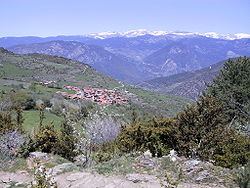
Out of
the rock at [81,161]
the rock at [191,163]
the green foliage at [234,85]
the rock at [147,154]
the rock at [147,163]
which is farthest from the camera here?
the green foliage at [234,85]

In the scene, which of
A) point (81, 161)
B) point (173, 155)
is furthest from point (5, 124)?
point (173, 155)

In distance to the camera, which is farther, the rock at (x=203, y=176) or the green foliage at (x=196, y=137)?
the green foliage at (x=196, y=137)

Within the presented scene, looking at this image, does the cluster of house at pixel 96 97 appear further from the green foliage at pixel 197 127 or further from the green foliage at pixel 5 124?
the green foliage at pixel 197 127

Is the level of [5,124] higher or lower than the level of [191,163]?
higher

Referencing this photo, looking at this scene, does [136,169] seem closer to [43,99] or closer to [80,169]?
[80,169]

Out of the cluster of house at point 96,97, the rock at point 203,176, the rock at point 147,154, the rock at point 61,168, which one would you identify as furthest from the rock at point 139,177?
the cluster of house at point 96,97

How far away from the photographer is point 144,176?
926 centimetres

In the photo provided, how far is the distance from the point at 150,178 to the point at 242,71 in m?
17.1

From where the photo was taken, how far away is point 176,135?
11.4 metres

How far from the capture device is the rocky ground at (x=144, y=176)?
875 cm

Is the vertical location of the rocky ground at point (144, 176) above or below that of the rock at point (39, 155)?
above

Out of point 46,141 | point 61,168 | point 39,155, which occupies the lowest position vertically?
point 39,155

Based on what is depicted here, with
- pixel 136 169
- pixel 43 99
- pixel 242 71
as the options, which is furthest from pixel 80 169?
pixel 43 99

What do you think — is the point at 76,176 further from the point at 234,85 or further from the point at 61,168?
the point at 234,85
